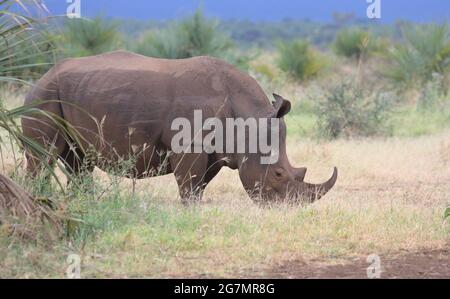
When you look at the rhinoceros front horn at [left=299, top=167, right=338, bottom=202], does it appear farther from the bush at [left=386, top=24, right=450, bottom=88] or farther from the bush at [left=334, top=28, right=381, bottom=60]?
the bush at [left=334, top=28, right=381, bottom=60]

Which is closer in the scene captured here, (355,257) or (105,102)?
(355,257)

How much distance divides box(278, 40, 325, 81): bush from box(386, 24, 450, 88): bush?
239 centimetres

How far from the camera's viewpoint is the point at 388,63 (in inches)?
888

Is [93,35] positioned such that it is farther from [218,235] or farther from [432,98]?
[218,235]

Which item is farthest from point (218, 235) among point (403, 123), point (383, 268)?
point (403, 123)

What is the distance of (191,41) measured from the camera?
19.3 m

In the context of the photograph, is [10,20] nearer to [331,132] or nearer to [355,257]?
[355,257]

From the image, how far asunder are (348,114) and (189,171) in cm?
652

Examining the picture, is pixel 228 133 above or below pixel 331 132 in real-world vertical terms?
above

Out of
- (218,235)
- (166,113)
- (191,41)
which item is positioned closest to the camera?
(218,235)

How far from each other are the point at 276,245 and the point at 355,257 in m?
0.58

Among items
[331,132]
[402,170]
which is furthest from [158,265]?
[331,132]

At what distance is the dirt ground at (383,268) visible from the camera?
5824mm

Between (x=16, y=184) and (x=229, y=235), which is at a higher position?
(x=16, y=184)
